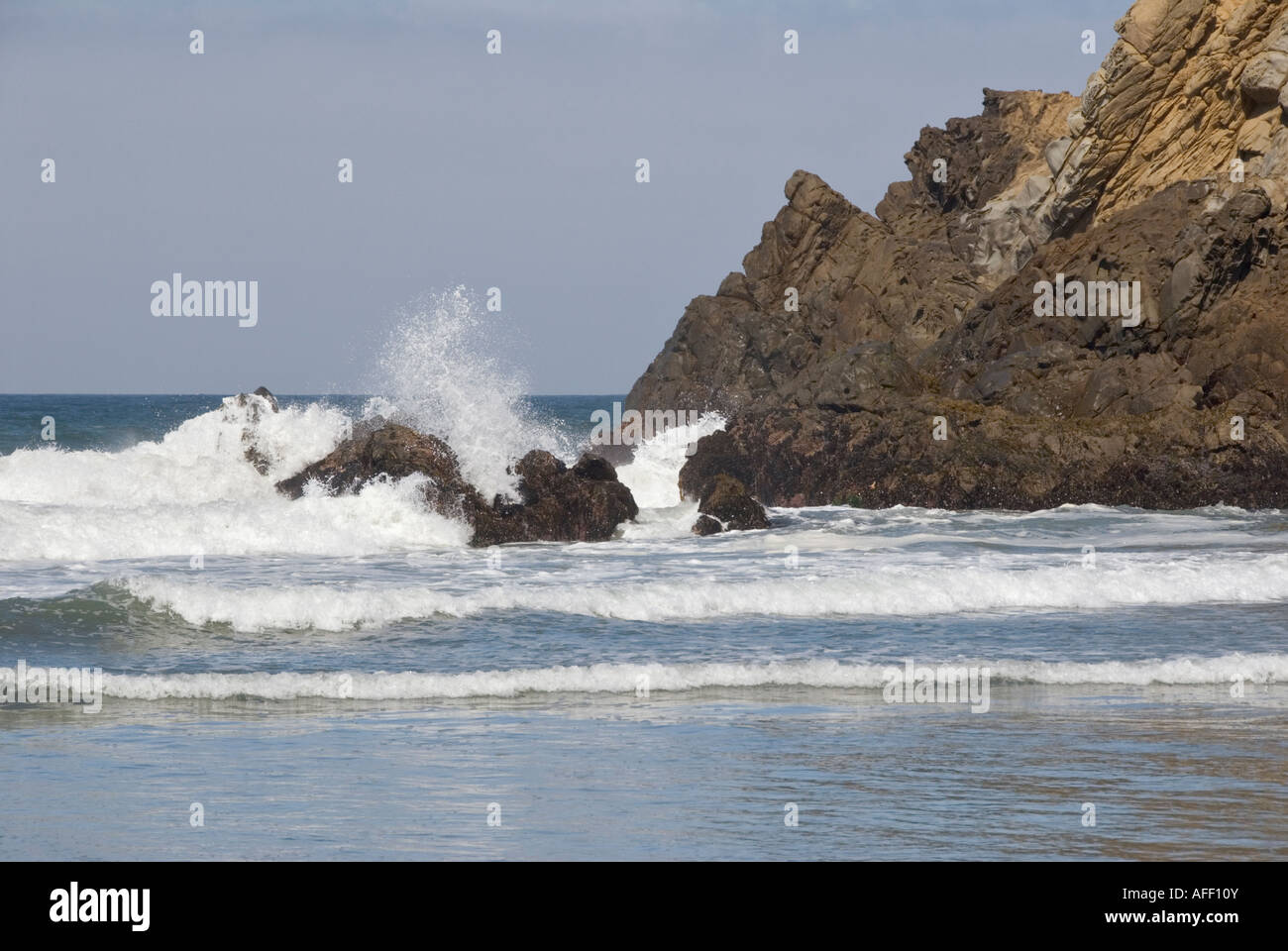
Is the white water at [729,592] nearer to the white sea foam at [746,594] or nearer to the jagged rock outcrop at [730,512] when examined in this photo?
the white sea foam at [746,594]

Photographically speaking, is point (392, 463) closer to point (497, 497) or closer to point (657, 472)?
point (497, 497)

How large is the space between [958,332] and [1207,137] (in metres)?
9.46

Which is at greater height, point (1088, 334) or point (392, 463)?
point (1088, 334)

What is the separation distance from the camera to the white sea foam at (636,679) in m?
10.9

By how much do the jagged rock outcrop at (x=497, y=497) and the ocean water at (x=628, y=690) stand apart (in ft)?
1.17

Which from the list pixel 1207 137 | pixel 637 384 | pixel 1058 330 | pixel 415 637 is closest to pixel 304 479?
pixel 415 637

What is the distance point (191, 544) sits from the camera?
64.9ft

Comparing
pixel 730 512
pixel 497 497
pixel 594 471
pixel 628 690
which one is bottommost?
pixel 628 690

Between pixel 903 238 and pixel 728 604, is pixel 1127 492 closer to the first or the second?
pixel 728 604

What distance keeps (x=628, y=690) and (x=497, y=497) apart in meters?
10.6

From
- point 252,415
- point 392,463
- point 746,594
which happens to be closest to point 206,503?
point 392,463

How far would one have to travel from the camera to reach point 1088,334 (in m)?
30.3

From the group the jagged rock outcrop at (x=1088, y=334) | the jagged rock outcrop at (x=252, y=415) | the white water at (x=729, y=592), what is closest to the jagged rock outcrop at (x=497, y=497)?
the jagged rock outcrop at (x=252, y=415)

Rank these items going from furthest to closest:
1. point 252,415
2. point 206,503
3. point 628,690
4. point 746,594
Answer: point 252,415 < point 206,503 < point 746,594 < point 628,690
